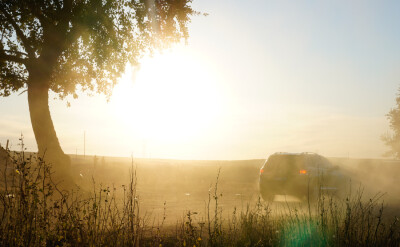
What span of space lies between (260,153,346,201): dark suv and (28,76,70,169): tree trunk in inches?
353

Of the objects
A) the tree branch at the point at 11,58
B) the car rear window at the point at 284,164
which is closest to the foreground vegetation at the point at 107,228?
the car rear window at the point at 284,164

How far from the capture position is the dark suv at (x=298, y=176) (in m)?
13.8

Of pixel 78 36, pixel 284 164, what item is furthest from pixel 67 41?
pixel 284 164

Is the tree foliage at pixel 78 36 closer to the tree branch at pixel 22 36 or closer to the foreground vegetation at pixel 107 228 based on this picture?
the tree branch at pixel 22 36

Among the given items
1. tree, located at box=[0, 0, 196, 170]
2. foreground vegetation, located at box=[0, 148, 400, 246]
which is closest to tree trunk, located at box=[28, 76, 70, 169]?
tree, located at box=[0, 0, 196, 170]

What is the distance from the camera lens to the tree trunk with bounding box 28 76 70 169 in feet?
54.1

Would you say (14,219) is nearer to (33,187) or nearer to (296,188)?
(33,187)

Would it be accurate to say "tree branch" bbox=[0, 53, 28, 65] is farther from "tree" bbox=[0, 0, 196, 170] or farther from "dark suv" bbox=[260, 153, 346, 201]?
"dark suv" bbox=[260, 153, 346, 201]

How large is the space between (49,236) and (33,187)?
712mm

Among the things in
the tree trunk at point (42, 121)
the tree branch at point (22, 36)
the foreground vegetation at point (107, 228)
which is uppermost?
the tree branch at point (22, 36)

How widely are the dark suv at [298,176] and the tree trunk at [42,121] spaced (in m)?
8.96

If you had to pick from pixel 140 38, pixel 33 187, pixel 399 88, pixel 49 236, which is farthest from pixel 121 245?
pixel 399 88

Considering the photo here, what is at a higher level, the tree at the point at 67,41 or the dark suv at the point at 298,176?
the tree at the point at 67,41

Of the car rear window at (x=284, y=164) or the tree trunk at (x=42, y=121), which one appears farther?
the tree trunk at (x=42, y=121)
